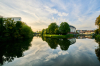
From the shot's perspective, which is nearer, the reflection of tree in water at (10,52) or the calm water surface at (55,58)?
the calm water surface at (55,58)

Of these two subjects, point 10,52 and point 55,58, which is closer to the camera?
point 55,58

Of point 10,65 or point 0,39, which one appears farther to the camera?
point 0,39

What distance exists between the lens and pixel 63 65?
7395 mm

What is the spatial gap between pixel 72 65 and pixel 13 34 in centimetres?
3036

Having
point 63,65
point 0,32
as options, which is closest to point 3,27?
point 0,32

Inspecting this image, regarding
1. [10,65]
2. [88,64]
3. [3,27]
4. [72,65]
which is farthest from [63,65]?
[3,27]

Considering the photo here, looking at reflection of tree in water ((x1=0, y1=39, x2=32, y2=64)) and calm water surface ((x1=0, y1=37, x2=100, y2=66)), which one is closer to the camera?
calm water surface ((x1=0, y1=37, x2=100, y2=66))

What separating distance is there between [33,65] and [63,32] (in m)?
57.5

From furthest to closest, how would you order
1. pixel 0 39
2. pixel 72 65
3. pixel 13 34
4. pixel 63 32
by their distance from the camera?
pixel 63 32, pixel 13 34, pixel 0 39, pixel 72 65

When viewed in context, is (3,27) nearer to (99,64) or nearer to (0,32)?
(0,32)

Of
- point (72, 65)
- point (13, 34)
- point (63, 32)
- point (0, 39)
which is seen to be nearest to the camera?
point (72, 65)

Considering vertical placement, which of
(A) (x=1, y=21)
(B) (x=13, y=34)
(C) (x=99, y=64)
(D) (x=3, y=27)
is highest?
(A) (x=1, y=21)

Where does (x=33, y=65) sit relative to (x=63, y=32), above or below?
below

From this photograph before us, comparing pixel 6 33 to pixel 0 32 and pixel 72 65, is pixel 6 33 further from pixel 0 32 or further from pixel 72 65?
pixel 72 65
